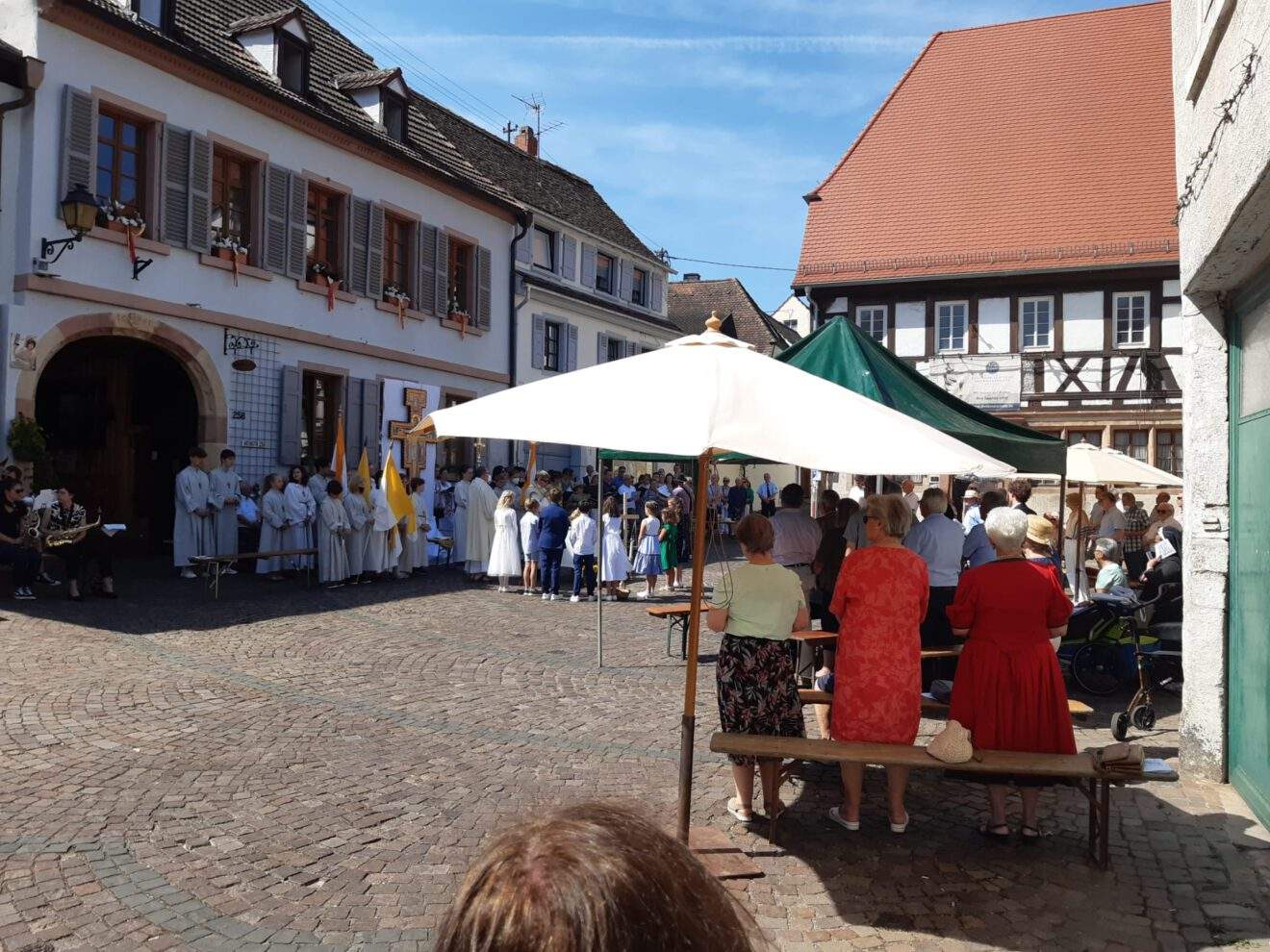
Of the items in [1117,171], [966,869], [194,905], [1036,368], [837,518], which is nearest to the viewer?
[194,905]

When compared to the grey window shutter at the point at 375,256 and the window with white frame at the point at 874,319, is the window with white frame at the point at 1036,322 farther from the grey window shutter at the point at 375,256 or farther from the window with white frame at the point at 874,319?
the grey window shutter at the point at 375,256

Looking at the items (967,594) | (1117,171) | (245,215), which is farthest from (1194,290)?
(1117,171)

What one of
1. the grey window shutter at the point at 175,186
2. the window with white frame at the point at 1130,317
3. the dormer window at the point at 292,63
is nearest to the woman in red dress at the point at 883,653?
the grey window shutter at the point at 175,186

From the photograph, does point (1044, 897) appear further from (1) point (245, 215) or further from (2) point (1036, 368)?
(2) point (1036, 368)

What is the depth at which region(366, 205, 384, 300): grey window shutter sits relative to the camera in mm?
19741

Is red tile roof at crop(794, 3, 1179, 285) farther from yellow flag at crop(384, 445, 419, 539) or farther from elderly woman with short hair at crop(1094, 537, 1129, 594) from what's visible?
elderly woman with short hair at crop(1094, 537, 1129, 594)

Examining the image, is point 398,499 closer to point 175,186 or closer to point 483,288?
point 175,186

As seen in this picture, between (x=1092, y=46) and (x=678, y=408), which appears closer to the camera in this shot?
A: (x=678, y=408)

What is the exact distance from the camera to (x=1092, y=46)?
89.7 feet

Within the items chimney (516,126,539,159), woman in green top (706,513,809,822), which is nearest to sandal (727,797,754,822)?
woman in green top (706,513,809,822)

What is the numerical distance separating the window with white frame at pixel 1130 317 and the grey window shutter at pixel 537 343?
45.6ft

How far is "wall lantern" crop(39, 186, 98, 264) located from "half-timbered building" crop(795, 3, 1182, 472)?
17.0 meters

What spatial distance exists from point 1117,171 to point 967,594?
23.8 m

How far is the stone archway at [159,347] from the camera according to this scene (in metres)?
13.6
